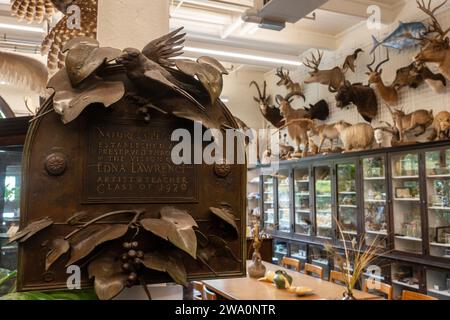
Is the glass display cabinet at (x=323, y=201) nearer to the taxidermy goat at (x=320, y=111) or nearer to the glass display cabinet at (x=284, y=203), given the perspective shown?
the glass display cabinet at (x=284, y=203)

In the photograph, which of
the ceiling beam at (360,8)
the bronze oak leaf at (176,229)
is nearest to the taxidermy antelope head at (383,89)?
the ceiling beam at (360,8)

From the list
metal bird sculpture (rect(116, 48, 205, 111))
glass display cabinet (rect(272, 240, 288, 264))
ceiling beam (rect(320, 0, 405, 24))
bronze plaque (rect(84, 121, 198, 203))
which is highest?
ceiling beam (rect(320, 0, 405, 24))

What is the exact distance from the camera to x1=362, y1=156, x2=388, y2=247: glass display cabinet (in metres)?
4.58

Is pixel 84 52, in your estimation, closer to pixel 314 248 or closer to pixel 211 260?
pixel 211 260

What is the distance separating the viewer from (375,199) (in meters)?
4.73

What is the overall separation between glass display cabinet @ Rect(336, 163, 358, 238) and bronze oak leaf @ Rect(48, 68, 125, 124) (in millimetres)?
4726

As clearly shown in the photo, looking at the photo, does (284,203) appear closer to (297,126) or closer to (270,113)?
(297,126)

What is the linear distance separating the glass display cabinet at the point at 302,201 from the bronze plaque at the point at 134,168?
17.4ft

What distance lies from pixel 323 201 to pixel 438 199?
1859 millimetres

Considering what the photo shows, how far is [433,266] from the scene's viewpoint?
3896mm

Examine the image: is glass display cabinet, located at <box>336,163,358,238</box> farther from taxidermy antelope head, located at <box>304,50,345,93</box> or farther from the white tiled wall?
taxidermy antelope head, located at <box>304,50,345,93</box>

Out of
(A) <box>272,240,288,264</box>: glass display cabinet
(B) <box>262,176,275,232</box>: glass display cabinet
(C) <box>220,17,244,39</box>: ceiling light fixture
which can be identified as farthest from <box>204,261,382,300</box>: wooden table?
(B) <box>262,176,275,232</box>: glass display cabinet

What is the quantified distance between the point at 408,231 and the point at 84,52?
174 inches
